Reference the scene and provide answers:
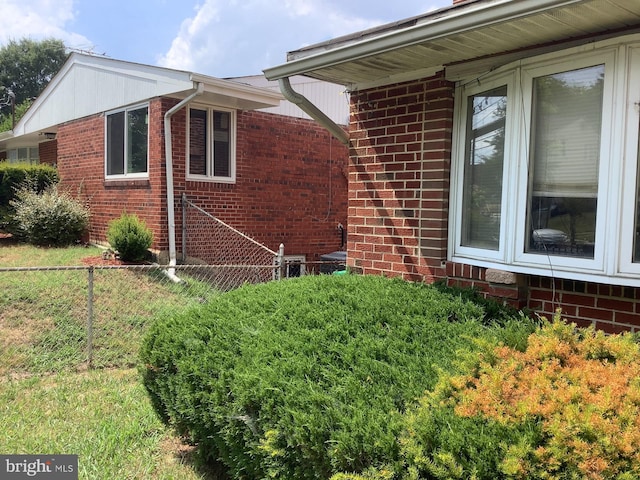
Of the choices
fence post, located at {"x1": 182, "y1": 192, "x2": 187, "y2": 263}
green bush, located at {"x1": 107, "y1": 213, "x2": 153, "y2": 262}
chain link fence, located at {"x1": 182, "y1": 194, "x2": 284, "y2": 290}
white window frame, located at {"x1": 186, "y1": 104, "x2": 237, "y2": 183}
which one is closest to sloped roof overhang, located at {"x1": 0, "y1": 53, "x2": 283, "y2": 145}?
white window frame, located at {"x1": 186, "y1": 104, "x2": 237, "y2": 183}

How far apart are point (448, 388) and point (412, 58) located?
2.56 metres

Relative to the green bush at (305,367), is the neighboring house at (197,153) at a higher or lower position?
higher

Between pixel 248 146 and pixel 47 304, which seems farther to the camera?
pixel 248 146

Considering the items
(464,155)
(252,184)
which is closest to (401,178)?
(464,155)

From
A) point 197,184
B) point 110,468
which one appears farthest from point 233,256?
point 110,468

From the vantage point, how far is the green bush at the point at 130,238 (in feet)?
29.3

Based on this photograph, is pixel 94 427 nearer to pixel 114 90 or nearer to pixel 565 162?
pixel 565 162

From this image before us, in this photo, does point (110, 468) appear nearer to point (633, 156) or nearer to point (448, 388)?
point (448, 388)

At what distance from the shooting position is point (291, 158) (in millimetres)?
11336

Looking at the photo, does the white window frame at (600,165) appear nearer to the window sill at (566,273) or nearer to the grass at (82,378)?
the window sill at (566,273)

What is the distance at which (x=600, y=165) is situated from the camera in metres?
3.14

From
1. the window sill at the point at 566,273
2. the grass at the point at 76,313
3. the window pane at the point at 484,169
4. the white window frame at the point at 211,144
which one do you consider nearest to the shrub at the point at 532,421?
the window sill at the point at 566,273

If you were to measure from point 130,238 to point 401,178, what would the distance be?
5.92 meters

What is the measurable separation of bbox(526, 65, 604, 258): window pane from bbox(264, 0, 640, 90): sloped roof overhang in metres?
0.26
